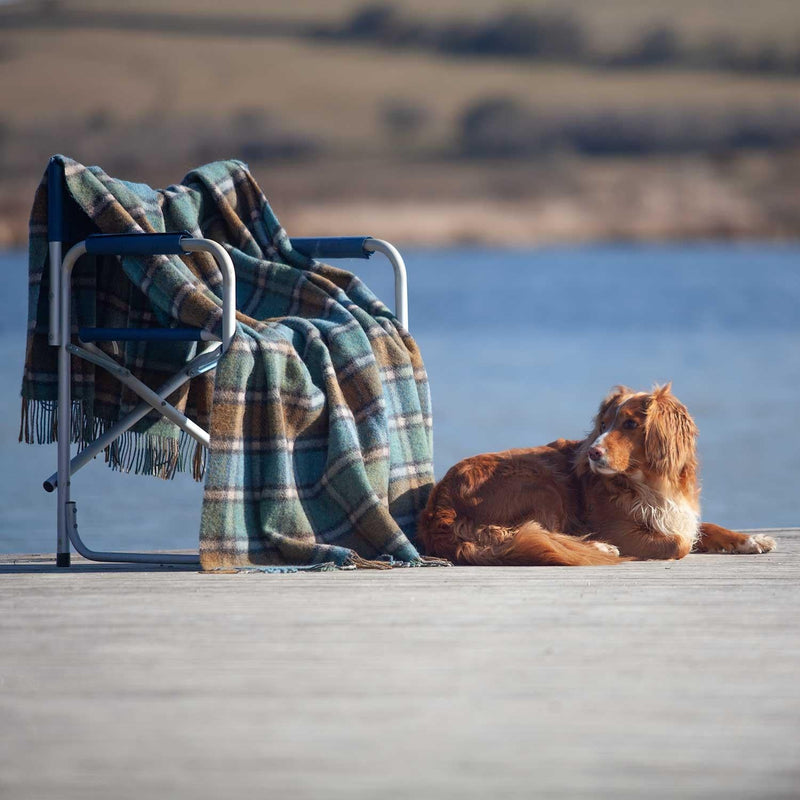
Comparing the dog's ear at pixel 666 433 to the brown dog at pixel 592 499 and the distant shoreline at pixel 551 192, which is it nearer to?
the brown dog at pixel 592 499

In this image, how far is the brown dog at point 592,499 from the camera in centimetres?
388

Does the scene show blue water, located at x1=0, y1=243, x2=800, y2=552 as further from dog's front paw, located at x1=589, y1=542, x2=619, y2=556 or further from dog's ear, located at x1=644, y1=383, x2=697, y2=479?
dog's ear, located at x1=644, y1=383, x2=697, y2=479

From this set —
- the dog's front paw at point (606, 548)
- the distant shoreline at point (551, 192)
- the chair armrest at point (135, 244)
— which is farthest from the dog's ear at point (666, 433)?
the distant shoreline at point (551, 192)

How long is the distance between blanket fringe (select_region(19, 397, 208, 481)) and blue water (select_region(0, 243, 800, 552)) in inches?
72.1

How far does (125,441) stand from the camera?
4172 mm

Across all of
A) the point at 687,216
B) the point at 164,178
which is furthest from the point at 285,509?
the point at 687,216

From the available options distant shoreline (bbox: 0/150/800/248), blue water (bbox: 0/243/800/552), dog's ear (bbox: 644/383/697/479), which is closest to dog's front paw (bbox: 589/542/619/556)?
dog's ear (bbox: 644/383/697/479)

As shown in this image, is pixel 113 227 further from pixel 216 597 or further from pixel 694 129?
pixel 694 129

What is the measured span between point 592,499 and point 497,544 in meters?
0.38

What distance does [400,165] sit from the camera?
38969mm

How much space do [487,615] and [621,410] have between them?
3.72 ft

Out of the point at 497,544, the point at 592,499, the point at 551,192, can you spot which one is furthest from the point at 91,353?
the point at 551,192

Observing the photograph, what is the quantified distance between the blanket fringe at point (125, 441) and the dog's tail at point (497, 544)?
71 centimetres

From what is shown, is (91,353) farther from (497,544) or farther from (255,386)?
(497,544)
